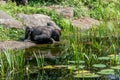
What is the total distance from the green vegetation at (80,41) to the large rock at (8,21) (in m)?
0.37

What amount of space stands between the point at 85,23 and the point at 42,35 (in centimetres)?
541

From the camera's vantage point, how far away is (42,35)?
49.6 feet

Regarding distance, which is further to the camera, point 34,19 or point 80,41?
point 34,19

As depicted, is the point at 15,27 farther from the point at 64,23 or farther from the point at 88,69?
the point at 88,69

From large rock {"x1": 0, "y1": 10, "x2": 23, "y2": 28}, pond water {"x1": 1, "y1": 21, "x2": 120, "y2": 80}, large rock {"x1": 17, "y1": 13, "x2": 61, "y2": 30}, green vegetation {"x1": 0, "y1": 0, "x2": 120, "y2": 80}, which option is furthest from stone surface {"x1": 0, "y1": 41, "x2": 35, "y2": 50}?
large rock {"x1": 17, "y1": 13, "x2": 61, "y2": 30}

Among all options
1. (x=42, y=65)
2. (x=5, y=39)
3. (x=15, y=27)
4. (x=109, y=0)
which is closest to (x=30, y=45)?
(x=5, y=39)

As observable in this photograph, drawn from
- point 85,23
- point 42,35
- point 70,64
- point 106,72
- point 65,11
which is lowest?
point 85,23

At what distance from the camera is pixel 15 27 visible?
16.5 metres

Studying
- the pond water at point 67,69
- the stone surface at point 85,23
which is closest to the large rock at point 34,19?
the stone surface at point 85,23

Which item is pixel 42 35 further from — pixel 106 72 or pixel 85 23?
pixel 106 72

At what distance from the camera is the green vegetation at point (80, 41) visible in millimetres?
10016

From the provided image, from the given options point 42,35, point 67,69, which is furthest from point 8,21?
point 67,69

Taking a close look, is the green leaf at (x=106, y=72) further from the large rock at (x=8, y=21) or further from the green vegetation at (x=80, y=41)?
the large rock at (x=8, y=21)

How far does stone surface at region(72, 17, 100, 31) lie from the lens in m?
19.4
